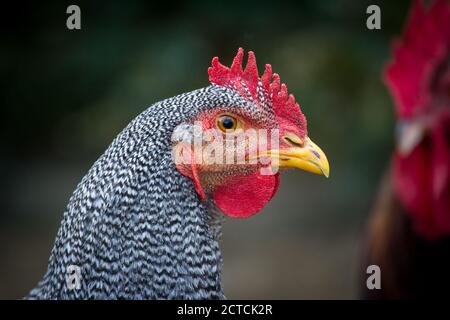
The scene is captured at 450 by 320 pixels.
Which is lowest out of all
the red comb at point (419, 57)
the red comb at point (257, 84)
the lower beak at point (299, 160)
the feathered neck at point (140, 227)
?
the feathered neck at point (140, 227)

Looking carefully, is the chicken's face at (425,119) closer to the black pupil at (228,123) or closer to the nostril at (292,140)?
the nostril at (292,140)

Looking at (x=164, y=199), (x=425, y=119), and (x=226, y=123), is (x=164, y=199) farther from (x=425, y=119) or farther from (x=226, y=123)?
(x=425, y=119)

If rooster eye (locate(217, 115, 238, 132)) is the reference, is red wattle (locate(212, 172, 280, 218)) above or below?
below

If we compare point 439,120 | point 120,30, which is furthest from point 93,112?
point 439,120

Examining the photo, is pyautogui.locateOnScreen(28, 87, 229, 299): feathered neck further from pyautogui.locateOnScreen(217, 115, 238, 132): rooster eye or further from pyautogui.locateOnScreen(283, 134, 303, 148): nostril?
pyautogui.locateOnScreen(283, 134, 303, 148): nostril

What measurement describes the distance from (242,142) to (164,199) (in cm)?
37

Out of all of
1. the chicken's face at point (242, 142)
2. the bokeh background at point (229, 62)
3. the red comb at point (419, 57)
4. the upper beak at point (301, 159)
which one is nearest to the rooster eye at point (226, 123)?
the chicken's face at point (242, 142)

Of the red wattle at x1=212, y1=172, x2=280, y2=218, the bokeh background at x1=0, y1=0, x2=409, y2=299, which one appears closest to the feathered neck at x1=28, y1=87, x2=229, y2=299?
the red wattle at x1=212, y1=172, x2=280, y2=218

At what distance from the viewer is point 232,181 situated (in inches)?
91.7

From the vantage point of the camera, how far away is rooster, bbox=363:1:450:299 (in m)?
3.05

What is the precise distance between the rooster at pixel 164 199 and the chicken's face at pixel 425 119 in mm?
1023

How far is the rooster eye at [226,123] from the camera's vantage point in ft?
7.26

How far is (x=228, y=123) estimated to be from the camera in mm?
2223

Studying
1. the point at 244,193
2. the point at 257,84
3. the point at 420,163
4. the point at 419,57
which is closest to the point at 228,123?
the point at 257,84
